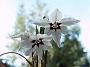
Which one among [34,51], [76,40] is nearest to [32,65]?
[34,51]

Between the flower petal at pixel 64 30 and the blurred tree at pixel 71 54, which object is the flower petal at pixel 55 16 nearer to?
the flower petal at pixel 64 30

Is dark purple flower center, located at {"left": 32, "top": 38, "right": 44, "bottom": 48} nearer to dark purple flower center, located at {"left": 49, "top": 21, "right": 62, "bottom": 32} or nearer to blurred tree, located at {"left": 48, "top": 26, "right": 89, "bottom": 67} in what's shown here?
dark purple flower center, located at {"left": 49, "top": 21, "right": 62, "bottom": 32}

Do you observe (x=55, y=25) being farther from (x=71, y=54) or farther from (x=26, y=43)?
(x=71, y=54)

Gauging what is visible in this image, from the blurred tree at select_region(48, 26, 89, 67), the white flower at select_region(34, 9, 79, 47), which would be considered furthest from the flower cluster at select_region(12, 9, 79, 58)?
the blurred tree at select_region(48, 26, 89, 67)

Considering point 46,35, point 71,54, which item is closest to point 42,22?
point 46,35

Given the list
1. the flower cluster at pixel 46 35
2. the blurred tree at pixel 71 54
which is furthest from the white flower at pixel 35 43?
the blurred tree at pixel 71 54

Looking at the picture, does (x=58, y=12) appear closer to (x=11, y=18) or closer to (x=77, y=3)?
(x=11, y=18)
